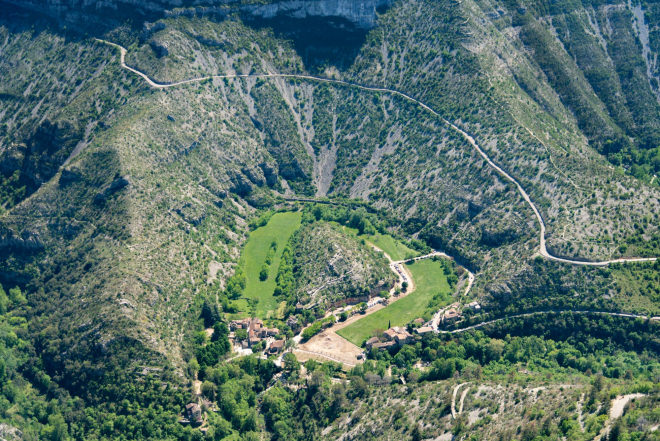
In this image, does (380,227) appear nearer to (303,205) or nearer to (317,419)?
(303,205)

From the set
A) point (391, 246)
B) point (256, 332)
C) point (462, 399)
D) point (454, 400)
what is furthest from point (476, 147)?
point (454, 400)

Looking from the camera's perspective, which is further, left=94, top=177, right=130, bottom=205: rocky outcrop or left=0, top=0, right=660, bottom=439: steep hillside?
left=94, top=177, right=130, bottom=205: rocky outcrop

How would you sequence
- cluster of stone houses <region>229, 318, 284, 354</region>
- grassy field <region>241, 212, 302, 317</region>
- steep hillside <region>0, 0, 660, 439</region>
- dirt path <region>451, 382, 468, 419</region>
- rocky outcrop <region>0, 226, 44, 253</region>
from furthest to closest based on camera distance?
rocky outcrop <region>0, 226, 44, 253</region>, grassy field <region>241, 212, 302, 317</region>, cluster of stone houses <region>229, 318, 284, 354</region>, steep hillside <region>0, 0, 660, 439</region>, dirt path <region>451, 382, 468, 419</region>

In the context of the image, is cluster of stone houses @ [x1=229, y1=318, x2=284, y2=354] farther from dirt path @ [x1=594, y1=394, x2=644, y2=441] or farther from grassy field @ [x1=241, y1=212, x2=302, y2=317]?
dirt path @ [x1=594, y1=394, x2=644, y2=441]

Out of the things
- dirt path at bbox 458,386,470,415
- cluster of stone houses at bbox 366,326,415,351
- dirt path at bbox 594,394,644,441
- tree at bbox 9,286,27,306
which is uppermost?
tree at bbox 9,286,27,306

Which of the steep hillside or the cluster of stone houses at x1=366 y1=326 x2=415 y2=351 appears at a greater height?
the steep hillside

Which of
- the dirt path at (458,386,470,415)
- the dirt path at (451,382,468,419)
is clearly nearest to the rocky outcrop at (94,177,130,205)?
the dirt path at (451,382,468,419)

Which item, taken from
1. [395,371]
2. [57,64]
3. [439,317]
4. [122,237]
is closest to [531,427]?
[395,371]

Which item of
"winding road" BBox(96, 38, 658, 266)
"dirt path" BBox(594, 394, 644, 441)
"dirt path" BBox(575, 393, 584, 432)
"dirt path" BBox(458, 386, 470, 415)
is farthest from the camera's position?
"winding road" BBox(96, 38, 658, 266)
